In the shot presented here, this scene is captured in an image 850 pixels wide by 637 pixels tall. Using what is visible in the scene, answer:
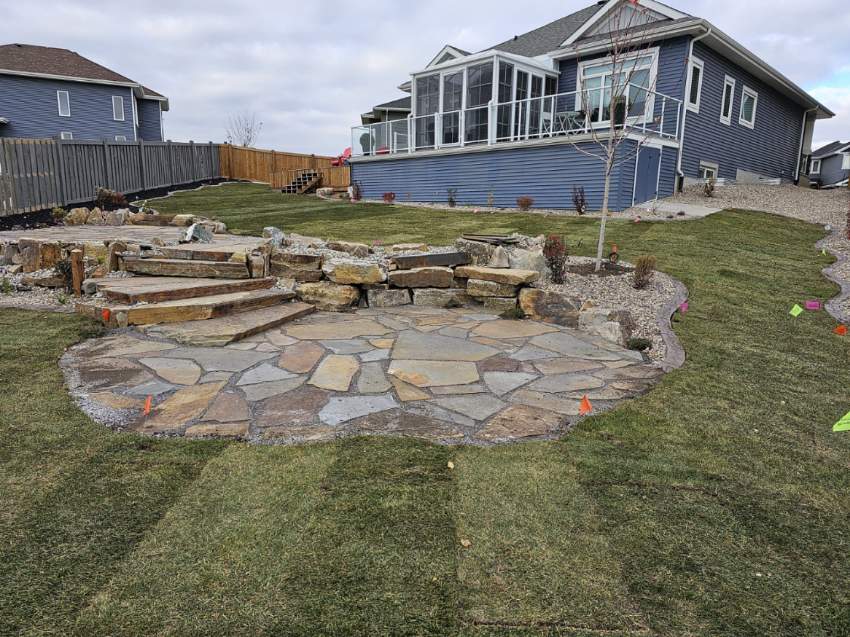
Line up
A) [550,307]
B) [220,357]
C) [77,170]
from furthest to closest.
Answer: [77,170] → [550,307] → [220,357]

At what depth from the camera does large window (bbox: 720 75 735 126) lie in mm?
15781

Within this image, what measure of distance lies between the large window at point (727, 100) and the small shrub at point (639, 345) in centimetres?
1473

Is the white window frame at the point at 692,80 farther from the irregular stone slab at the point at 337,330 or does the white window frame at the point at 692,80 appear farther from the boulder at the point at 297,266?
the irregular stone slab at the point at 337,330

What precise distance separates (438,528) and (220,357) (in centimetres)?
239

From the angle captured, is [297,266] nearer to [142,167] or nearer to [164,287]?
[164,287]

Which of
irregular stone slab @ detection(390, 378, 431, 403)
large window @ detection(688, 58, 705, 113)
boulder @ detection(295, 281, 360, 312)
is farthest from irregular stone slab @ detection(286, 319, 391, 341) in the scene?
large window @ detection(688, 58, 705, 113)

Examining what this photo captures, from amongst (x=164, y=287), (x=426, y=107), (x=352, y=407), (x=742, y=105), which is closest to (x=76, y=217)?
(x=164, y=287)

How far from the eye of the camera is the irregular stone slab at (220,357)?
3594mm

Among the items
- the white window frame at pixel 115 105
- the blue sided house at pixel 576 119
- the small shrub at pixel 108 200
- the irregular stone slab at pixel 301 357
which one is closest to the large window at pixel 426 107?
the blue sided house at pixel 576 119

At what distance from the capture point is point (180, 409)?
9.62 feet

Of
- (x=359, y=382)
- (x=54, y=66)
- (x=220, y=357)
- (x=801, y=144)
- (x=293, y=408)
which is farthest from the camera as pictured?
(x=54, y=66)

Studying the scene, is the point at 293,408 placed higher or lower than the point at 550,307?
lower

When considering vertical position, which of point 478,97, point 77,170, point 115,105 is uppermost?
point 115,105

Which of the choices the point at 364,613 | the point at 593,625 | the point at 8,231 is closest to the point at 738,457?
the point at 593,625
